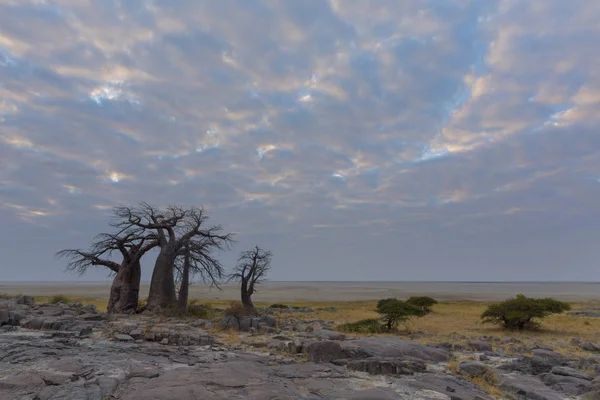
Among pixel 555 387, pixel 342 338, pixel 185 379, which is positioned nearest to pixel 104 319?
pixel 342 338

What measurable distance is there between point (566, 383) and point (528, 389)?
4.20 ft

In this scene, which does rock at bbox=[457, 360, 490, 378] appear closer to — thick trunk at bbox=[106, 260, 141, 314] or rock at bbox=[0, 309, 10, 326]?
rock at bbox=[0, 309, 10, 326]

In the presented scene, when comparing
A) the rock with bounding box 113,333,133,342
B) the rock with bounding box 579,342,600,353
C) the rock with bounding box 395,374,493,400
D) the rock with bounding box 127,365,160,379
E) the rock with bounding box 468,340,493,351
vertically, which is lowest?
the rock with bounding box 579,342,600,353

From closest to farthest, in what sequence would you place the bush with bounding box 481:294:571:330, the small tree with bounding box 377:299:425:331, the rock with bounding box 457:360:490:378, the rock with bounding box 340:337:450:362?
the rock with bounding box 457:360:490:378 < the rock with bounding box 340:337:450:362 < the small tree with bounding box 377:299:425:331 < the bush with bounding box 481:294:571:330

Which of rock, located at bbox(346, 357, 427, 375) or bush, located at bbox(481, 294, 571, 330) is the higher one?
rock, located at bbox(346, 357, 427, 375)

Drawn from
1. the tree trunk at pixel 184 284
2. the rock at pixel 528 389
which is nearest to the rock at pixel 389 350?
the rock at pixel 528 389

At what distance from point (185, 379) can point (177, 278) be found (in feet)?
54.4

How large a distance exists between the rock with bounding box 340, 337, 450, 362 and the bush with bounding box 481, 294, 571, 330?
12454 millimetres

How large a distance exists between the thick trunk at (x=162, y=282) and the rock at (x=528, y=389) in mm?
16874

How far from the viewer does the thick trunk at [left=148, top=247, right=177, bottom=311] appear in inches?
806

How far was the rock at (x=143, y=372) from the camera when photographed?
742 centimetres

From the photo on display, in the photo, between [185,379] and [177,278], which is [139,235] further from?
[185,379]

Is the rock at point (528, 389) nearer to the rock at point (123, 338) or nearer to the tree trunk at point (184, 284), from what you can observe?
the rock at point (123, 338)

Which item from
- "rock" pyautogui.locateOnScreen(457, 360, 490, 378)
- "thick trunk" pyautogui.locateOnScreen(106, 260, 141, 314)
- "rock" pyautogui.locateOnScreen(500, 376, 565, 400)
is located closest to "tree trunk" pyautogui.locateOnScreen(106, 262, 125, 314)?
"thick trunk" pyautogui.locateOnScreen(106, 260, 141, 314)
